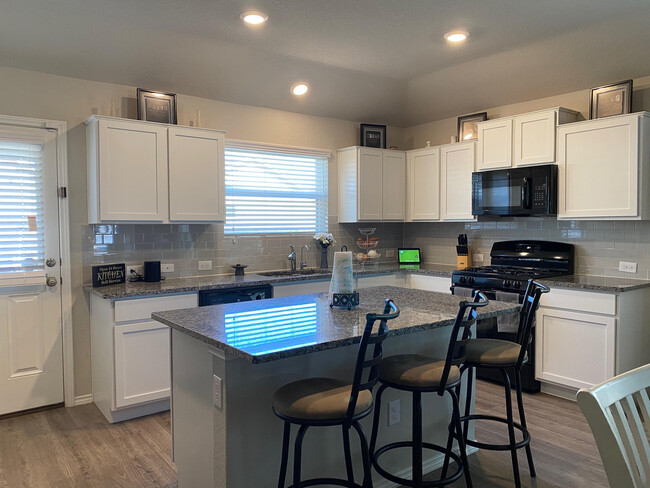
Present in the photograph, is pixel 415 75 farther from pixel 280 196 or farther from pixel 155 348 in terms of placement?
pixel 155 348

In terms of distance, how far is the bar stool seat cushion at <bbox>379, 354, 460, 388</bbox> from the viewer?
2.12m

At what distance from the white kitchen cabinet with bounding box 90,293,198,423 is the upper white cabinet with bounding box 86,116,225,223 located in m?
0.69

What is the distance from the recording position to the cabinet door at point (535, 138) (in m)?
4.12

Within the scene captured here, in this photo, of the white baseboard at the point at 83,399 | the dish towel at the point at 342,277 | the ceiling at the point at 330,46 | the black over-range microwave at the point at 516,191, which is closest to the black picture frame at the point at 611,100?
the ceiling at the point at 330,46

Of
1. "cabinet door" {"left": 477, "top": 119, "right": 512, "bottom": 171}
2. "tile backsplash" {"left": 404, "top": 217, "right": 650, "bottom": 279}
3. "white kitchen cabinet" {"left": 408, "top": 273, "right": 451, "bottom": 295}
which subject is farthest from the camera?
"white kitchen cabinet" {"left": 408, "top": 273, "right": 451, "bottom": 295}

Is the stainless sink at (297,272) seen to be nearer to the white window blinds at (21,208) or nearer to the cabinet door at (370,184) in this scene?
the cabinet door at (370,184)

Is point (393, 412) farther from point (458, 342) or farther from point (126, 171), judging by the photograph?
point (126, 171)

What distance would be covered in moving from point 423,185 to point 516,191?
122 cm

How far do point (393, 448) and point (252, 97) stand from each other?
133 inches

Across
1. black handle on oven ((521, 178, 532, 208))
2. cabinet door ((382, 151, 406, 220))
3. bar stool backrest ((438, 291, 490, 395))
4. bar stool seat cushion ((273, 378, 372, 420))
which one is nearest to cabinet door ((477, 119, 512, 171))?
black handle on oven ((521, 178, 532, 208))

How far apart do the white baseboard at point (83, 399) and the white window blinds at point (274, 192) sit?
5.86 ft

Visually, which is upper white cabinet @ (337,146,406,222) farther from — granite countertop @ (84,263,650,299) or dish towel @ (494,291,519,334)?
dish towel @ (494,291,519,334)

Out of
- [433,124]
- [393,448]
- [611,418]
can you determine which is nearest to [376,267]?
[433,124]

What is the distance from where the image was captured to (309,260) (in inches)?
206
